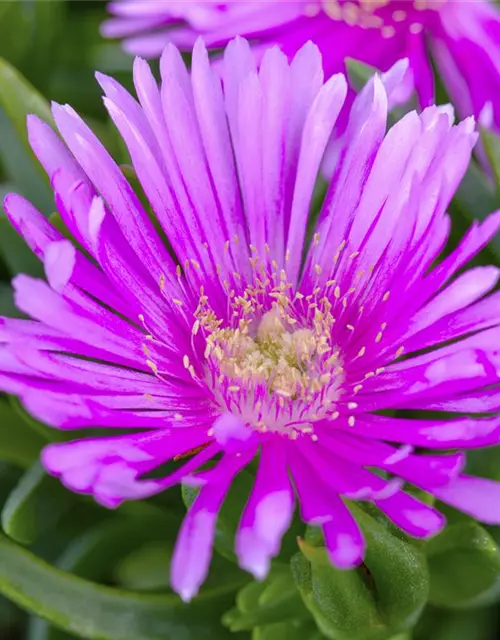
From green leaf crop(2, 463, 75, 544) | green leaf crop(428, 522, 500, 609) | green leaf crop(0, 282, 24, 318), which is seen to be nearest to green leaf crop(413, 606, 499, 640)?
green leaf crop(428, 522, 500, 609)

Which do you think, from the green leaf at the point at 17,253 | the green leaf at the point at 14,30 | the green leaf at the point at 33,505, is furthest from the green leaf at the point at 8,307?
the green leaf at the point at 14,30

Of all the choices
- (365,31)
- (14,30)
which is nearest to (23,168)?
(14,30)

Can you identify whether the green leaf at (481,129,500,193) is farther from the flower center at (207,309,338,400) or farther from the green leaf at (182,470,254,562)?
the green leaf at (182,470,254,562)

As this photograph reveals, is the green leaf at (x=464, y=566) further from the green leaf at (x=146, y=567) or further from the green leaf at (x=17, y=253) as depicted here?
the green leaf at (x=17, y=253)

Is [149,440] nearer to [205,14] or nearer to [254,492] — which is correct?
[254,492]

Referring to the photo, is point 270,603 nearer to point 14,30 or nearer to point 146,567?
point 146,567

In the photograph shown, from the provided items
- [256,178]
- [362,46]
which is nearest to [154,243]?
[256,178]

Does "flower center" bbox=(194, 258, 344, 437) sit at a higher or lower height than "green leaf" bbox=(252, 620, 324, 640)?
higher
